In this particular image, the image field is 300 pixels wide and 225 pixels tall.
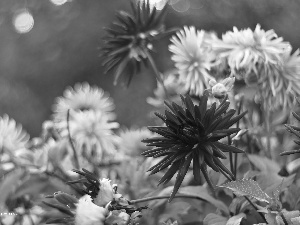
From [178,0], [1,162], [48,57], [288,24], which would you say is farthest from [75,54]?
[1,162]

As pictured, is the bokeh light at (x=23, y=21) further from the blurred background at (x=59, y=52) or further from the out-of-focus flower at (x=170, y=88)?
the out-of-focus flower at (x=170, y=88)

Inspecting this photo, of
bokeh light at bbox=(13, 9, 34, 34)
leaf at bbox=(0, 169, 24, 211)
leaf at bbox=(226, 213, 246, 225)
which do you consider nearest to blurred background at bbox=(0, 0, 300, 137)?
bokeh light at bbox=(13, 9, 34, 34)

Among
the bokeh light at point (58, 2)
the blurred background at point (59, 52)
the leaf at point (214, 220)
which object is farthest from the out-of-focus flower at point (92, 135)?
the bokeh light at point (58, 2)

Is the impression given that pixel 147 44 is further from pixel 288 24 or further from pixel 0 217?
pixel 288 24

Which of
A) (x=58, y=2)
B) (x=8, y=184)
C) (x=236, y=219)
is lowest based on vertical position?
(x=236, y=219)

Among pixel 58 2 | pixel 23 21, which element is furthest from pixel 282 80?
pixel 23 21

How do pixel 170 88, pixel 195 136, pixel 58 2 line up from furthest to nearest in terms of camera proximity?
pixel 58 2, pixel 170 88, pixel 195 136

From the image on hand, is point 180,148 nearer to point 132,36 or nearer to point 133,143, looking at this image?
point 132,36

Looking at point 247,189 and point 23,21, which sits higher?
point 23,21
